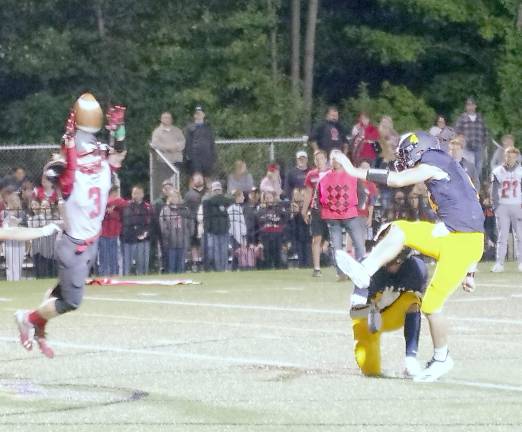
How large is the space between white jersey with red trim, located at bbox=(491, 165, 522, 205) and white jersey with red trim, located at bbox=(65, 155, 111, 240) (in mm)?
12566

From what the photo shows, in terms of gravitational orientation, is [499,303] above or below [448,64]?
below

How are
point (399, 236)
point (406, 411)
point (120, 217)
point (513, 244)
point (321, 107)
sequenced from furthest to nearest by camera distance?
point (321, 107) < point (513, 244) < point (120, 217) < point (399, 236) < point (406, 411)

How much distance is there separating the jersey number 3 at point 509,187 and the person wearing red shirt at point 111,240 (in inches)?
222

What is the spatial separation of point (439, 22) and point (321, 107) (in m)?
3.90

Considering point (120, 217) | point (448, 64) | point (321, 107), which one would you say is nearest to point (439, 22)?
point (448, 64)

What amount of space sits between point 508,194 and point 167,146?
6.57 m

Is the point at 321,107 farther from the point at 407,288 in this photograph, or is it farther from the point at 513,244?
the point at 407,288

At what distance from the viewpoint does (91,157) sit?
40.6ft

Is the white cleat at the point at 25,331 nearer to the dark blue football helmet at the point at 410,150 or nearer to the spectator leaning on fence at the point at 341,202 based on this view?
the dark blue football helmet at the point at 410,150

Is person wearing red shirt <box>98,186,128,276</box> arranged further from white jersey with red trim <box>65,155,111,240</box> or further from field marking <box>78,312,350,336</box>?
white jersey with red trim <box>65,155,111,240</box>

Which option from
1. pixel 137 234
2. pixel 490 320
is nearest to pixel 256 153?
pixel 137 234

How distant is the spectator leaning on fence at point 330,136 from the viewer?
91.4ft

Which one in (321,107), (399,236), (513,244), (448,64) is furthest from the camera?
(448,64)

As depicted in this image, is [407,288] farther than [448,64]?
No
